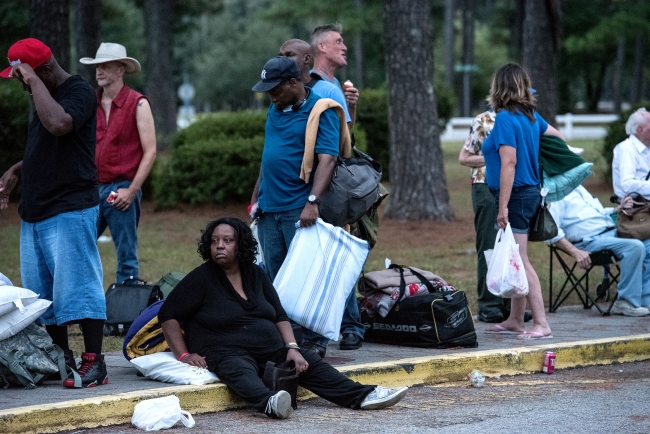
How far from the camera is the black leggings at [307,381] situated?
5473 mm

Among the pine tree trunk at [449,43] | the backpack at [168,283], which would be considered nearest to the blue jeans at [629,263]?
the backpack at [168,283]

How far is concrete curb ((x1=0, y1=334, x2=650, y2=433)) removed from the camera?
5016mm

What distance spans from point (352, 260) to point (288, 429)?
156 centimetres

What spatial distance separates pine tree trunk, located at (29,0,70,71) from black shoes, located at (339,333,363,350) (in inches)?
331

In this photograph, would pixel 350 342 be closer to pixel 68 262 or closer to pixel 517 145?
pixel 517 145

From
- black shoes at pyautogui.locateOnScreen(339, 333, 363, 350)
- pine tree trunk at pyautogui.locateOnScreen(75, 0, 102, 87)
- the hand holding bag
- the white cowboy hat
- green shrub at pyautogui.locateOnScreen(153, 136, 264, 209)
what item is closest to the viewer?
black shoes at pyautogui.locateOnScreen(339, 333, 363, 350)

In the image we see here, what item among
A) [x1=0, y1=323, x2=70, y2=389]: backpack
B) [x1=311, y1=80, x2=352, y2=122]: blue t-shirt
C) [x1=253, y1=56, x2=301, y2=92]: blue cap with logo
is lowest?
[x1=0, y1=323, x2=70, y2=389]: backpack

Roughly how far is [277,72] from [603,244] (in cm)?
397

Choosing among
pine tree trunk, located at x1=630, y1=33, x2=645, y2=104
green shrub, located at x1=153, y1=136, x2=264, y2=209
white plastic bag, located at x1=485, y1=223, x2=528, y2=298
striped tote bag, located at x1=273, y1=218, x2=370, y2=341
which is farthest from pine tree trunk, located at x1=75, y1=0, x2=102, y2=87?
pine tree trunk, located at x1=630, y1=33, x2=645, y2=104

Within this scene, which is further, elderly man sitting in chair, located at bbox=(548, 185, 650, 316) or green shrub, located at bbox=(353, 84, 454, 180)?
green shrub, located at bbox=(353, 84, 454, 180)

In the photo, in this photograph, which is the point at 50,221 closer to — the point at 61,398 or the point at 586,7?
the point at 61,398

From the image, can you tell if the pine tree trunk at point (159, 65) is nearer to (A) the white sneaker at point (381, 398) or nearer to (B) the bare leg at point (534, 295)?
(B) the bare leg at point (534, 295)

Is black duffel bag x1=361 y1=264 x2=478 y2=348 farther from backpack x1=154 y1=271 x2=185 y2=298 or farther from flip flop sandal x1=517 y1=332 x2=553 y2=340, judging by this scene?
backpack x1=154 y1=271 x2=185 y2=298

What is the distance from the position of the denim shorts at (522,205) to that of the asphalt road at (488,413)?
1.24 m
